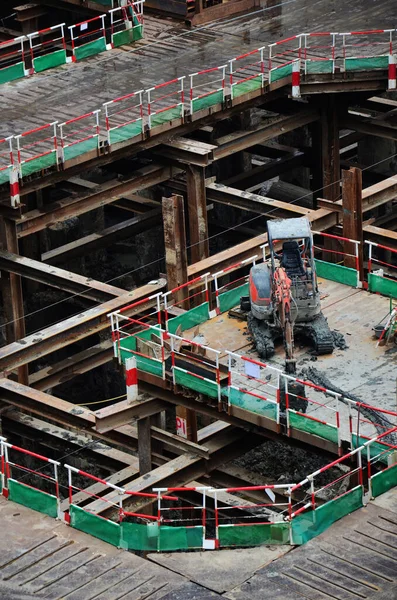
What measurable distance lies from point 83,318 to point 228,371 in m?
6.11

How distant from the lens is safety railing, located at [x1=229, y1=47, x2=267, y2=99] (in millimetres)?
54688

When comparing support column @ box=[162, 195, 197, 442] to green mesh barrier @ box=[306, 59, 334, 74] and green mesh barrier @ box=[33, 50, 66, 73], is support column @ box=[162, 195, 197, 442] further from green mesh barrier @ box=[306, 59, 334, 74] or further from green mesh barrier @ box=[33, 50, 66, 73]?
green mesh barrier @ box=[33, 50, 66, 73]

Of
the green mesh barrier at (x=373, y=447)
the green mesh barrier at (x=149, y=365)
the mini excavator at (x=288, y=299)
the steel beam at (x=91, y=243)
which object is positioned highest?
the mini excavator at (x=288, y=299)

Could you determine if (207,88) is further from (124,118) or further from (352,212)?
(352,212)

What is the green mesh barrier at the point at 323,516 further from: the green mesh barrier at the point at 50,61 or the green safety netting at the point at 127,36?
the green safety netting at the point at 127,36

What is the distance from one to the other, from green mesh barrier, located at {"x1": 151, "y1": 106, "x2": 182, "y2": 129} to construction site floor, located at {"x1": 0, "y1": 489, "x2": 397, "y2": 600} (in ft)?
55.1

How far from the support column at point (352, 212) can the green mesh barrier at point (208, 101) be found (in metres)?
7.53

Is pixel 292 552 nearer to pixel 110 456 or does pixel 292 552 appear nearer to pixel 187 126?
pixel 110 456

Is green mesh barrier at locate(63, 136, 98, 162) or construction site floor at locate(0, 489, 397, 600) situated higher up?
green mesh barrier at locate(63, 136, 98, 162)

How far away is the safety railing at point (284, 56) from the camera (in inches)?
2183

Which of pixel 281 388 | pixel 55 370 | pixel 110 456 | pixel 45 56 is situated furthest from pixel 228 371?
pixel 45 56

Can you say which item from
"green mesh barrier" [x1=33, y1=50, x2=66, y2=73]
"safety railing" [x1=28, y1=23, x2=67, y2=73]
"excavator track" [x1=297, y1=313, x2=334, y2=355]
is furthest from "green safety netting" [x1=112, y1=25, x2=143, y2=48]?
"excavator track" [x1=297, y1=313, x2=334, y2=355]

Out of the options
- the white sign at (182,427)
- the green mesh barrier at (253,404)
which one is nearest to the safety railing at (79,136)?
the white sign at (182,427)

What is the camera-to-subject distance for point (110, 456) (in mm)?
46469
